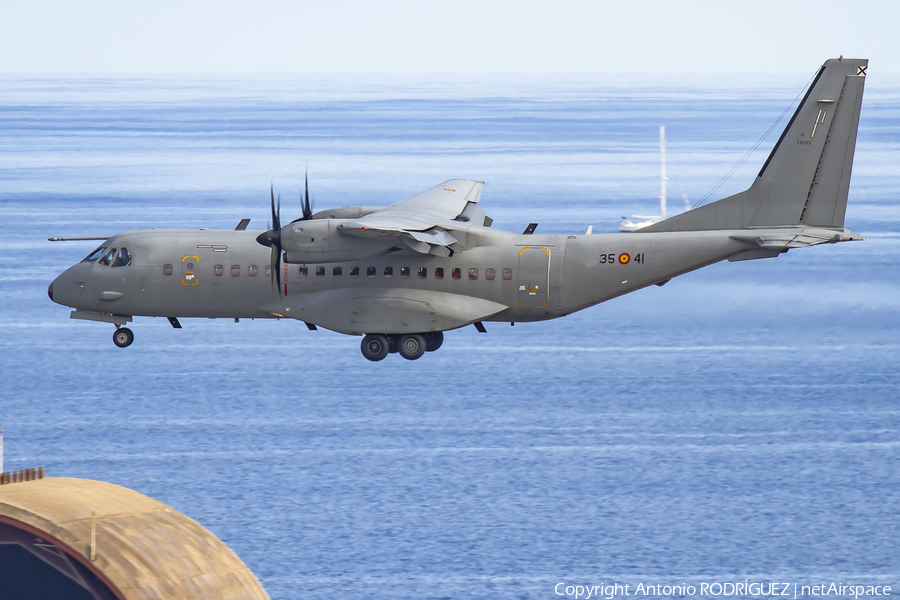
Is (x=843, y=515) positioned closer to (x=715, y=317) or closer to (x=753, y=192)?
(x=715, y=317)

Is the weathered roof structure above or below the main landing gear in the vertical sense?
below

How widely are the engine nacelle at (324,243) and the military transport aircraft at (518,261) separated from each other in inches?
A: 46.2

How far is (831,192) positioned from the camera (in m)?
47.8

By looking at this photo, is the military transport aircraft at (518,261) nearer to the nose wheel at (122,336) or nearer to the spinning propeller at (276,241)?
the spinning propeller at (276,241)

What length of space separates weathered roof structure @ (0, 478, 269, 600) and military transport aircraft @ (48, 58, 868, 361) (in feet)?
28.6

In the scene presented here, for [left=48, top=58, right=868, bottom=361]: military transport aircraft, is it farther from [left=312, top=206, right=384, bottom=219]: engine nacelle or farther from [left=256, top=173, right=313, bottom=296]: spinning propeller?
[left=312, top=206, right=384, bottom=219]: engine nacelle

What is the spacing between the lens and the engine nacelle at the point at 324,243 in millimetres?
→ 44250

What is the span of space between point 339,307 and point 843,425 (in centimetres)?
9363

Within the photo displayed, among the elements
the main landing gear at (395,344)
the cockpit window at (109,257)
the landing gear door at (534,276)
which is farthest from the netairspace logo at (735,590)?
the cockpit window at (109,257)

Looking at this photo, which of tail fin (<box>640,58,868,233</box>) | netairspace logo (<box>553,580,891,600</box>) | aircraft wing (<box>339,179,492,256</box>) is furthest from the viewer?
netairspace logo (<box>553,580,891,600</box>)

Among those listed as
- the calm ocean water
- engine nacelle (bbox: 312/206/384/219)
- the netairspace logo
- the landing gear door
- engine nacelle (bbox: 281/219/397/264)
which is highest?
engine nacelle (bbox: 312/206/384/219)

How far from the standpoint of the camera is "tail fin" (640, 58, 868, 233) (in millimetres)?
47094

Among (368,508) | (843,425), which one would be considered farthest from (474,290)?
(843,425)

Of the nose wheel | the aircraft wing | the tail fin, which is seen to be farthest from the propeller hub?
the tail fin
